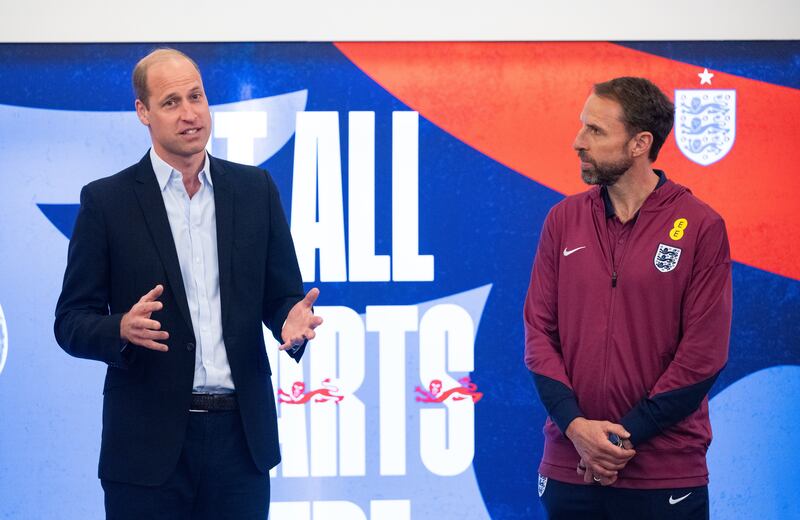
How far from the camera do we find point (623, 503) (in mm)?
2133

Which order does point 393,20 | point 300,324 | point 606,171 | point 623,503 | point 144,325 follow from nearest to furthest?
point 144,325 < point 300,324 < point 623,503 < point 606,171 < point 393,20

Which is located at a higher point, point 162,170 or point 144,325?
point 162,170

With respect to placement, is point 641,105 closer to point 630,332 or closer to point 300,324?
point 630,332

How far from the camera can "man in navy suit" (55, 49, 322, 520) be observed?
6.56 ft

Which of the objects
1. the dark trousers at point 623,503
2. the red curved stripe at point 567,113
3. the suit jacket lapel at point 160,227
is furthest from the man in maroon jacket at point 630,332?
the red curved stripe at point 567,113

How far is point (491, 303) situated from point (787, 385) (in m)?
1.21

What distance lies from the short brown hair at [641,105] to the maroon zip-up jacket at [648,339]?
0.15 metres

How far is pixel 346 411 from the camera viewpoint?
3494 millimetres

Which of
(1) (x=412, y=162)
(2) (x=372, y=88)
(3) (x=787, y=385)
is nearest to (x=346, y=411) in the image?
(1) (x=412, y=162)

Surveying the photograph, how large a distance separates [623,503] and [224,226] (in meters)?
1.15

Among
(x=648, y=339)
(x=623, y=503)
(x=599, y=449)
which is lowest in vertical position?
(x=623, y=503)

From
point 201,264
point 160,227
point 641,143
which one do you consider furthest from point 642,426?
point 160,227

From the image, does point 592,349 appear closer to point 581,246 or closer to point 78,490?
point 581,246

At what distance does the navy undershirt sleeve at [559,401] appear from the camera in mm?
2150
